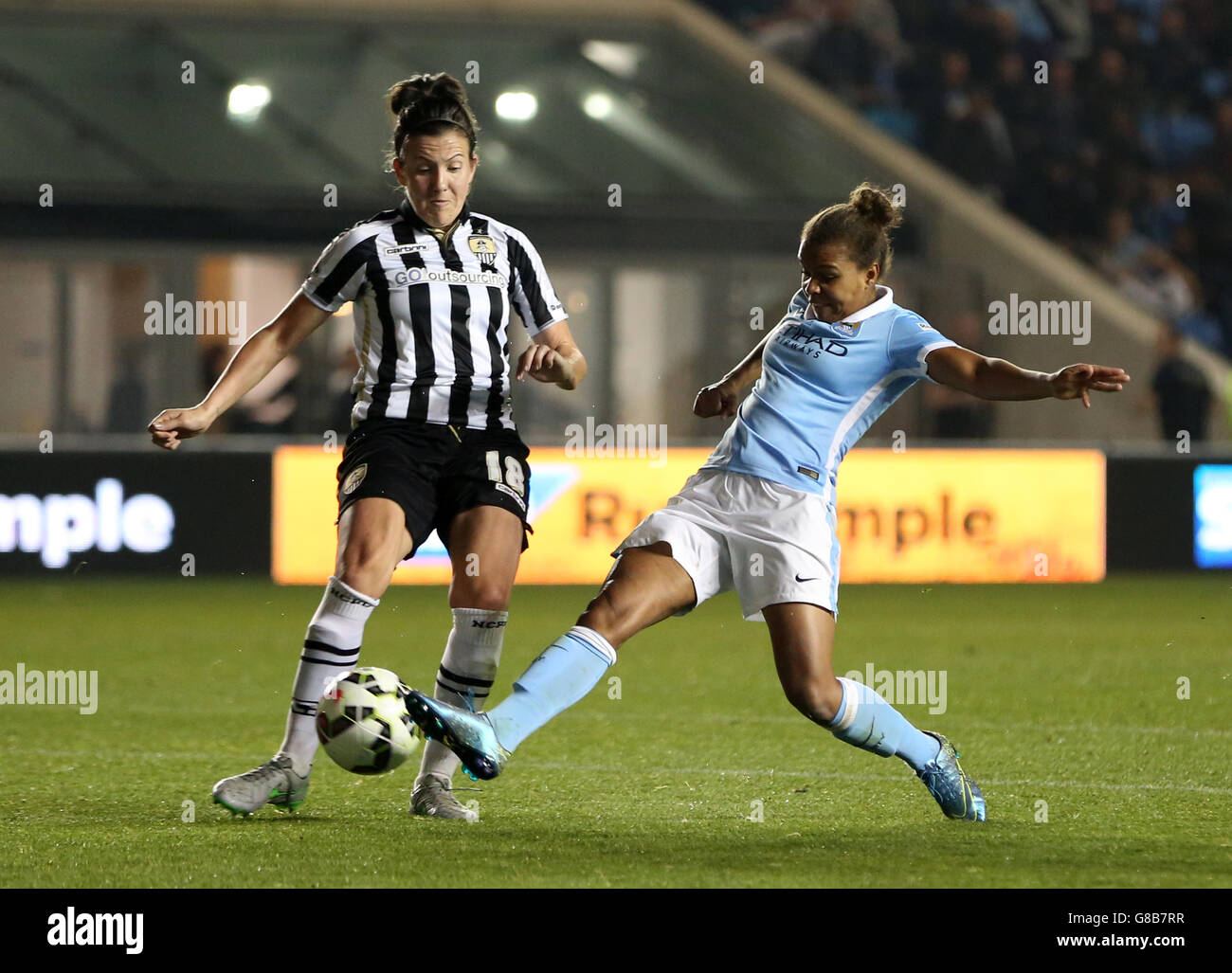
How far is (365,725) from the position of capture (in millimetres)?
4730

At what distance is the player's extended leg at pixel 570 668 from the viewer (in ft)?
14.1

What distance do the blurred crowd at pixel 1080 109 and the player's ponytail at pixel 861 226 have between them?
44.3ft

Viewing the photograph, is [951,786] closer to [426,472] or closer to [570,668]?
[570,668]

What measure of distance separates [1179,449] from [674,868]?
1023 centimetres

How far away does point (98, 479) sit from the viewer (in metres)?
12.7

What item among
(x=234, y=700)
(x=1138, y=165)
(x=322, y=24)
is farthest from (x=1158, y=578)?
(x=322, y=24)

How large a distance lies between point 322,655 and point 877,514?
28.1 feet

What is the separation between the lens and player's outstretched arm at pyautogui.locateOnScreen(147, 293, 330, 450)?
4906 mm

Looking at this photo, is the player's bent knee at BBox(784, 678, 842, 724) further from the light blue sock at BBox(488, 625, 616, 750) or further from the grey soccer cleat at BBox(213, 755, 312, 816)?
the grey soccer cleat at BBox(213, 755, 312, 816)

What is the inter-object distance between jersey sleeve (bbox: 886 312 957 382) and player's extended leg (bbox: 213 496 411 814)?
4.19 feet

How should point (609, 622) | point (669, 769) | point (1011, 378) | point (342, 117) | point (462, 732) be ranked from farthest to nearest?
point (342, 117) < point (669, 769) < point (609, 622) < point (1011, 378) < point (462, 732)

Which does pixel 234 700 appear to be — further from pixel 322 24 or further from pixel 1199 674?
pixel 322 24

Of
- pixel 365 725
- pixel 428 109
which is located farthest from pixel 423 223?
pixel 365 725

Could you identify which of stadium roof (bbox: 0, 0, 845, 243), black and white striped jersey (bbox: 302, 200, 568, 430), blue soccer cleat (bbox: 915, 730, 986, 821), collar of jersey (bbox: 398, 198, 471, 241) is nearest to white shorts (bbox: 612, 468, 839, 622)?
blue soccer cleat (bbox: 915, 730, 986, 821)
